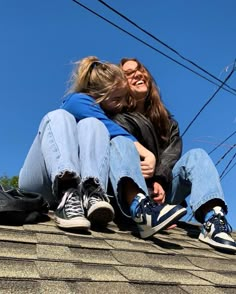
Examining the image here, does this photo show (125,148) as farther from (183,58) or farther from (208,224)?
(183,58)

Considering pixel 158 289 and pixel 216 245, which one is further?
pixel 216 245

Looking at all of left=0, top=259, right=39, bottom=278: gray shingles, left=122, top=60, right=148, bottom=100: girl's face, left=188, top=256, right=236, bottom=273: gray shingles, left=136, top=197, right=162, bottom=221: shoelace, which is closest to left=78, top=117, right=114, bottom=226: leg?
left=136, top=197, right=162, bottom=221: shoelace

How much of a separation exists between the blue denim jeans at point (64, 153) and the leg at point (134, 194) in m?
0.04

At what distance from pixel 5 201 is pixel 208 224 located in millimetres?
758

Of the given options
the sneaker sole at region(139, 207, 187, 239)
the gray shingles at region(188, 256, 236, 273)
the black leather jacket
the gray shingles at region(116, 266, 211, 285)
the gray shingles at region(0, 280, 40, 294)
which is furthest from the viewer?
the black leather jacket

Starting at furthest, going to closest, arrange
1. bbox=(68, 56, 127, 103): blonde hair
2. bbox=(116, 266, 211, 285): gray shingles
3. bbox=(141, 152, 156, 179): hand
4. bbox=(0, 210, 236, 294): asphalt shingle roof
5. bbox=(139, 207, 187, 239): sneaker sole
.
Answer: bbox=(68, 56, 127, 103): blonde hair
bbox=(141, 152, 156, 179): hand
bbox=(139, 207, 187, 239): sneaker sole
bbox=(116, 266, 211, 285): gray shingles
bbox=(0, 210, 236, 294): asphalt shingle roof

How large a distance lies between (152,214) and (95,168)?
10.4 inches

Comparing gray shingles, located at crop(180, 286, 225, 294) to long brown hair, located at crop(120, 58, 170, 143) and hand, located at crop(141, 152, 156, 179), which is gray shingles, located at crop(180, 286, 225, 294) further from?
long brown hair, located at crop(120, 58, 170, 143)

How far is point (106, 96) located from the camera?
6.82 feet

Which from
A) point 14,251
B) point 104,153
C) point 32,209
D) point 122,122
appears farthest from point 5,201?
point 122,122

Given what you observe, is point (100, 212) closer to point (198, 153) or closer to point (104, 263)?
point (104, 263)

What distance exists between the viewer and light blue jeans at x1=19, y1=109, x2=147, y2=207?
1.52m

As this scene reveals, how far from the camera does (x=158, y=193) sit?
1878 millimetres

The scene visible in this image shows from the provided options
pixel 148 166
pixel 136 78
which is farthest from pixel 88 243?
pixel 136 78
